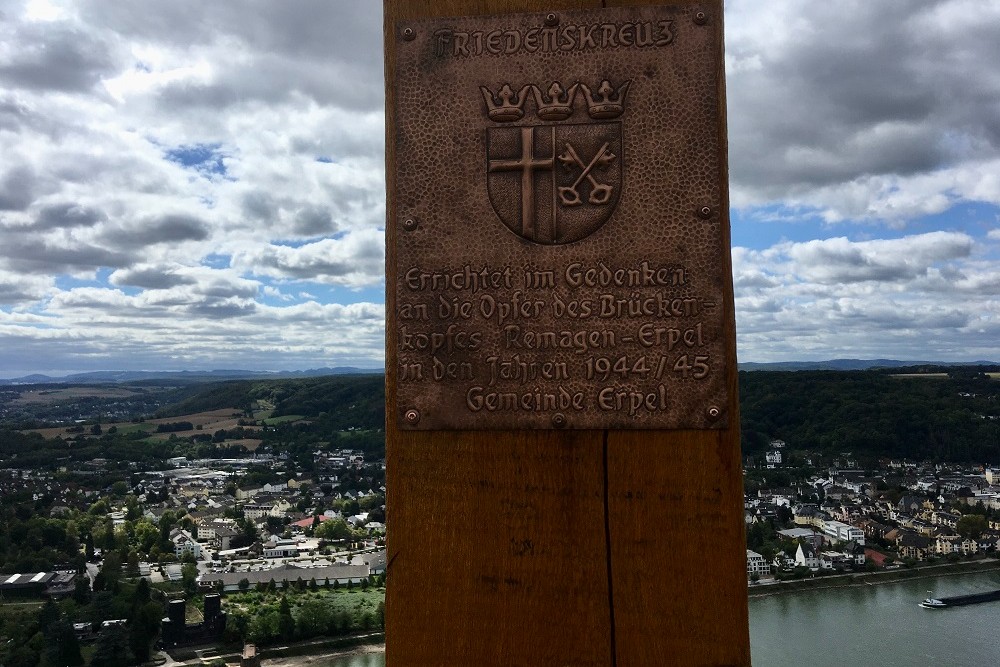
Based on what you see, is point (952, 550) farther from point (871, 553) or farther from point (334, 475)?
point (334, 475)

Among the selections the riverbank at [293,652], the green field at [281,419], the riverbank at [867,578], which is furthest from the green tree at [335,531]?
the green field at [281,419]

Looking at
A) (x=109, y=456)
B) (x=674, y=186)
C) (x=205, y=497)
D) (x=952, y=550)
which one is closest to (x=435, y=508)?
(x=674, y=186)

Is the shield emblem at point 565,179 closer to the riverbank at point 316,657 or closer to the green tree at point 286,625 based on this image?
the riverbank at point 316,657

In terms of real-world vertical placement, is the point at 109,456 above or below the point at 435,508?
below

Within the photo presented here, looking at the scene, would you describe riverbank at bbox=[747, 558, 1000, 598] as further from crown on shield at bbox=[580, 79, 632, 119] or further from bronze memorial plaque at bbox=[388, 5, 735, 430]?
crown on shield at bbox=[580, 79, 632, 119]

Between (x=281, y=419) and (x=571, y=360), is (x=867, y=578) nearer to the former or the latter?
(x=571, y=360)

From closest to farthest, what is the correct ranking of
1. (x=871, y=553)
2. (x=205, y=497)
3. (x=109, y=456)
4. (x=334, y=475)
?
(x=871, y=553), (x=205, y=497), (x=334, y=475), (x=109, y=456)
